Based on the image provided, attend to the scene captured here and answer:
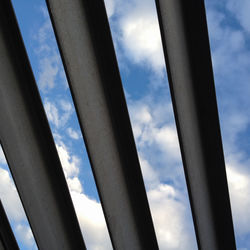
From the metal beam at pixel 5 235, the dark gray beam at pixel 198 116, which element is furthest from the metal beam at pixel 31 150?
the dark gray beam at pixel 198 116

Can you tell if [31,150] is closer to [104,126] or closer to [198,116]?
[104,126]

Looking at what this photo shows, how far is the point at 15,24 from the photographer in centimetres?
816

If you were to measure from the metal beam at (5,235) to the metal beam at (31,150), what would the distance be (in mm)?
785

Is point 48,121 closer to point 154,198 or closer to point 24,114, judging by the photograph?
point 24,114

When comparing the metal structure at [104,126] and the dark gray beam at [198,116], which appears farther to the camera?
the dark gray beam at [198,116]

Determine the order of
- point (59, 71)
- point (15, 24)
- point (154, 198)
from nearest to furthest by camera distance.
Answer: point (15, 24) < point (59, 71) < point (154, 198)

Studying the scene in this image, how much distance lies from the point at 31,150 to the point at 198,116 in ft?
15.1

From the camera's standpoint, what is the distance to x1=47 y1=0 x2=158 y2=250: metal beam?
328 inches

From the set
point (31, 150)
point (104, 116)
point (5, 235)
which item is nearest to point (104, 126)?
point (104, 116)

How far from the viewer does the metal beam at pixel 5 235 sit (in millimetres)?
10180

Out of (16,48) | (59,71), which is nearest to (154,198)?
(59,71)

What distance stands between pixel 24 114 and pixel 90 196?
142 inches

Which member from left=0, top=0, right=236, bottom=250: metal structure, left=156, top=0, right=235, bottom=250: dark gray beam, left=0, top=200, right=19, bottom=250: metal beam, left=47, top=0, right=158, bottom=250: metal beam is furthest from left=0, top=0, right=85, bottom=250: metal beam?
left=156, top=0, right=235, bottom=250: dark gray beam

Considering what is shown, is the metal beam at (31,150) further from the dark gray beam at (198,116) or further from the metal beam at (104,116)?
the dark gray beam at (198,116)
